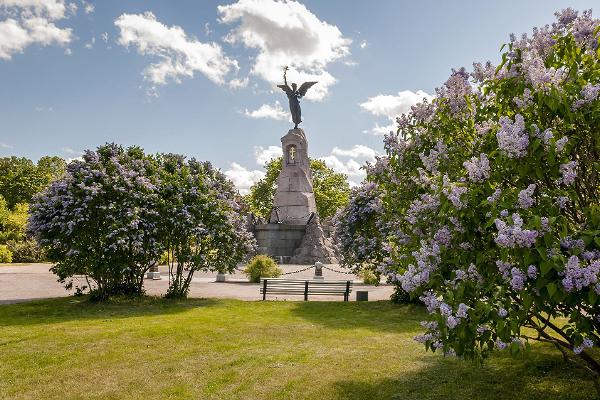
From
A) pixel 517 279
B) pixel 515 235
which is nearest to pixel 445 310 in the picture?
pixel 517 279

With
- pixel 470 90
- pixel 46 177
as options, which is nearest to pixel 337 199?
pixel 46 177

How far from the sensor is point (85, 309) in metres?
15.1

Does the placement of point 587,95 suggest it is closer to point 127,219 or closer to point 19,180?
point 127,219

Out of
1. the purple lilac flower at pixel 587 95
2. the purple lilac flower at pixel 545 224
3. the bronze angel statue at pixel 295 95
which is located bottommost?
the purple lilac flower at pixel 545 224

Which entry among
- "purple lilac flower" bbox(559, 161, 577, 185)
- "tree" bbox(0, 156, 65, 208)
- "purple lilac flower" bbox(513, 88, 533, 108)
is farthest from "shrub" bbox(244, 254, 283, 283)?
"tree" bbox(0, 156, 65, 208)

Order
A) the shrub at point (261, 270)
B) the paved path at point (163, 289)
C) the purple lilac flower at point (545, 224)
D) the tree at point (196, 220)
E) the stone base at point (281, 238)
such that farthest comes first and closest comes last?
the stone base at point (281, 238) → the shrub at point (261, 270) → the paved path at point (163, 289) → the tree at point (196, 220) → the purple lilac flower at point (545, 224)

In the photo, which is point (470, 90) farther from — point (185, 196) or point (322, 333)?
point (185, 196)

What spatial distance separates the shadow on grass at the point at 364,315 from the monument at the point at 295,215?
2289 cm

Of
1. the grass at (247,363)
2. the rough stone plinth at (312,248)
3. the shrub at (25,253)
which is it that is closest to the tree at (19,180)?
the shrub at (25,253)

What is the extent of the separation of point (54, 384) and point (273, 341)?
449 cm

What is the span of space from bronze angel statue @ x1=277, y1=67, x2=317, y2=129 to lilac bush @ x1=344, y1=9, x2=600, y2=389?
129 feet

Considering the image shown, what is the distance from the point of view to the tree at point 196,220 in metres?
16.7

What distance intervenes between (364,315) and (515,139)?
35.8 ft

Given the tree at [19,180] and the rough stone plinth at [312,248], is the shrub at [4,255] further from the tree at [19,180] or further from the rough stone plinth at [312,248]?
the rough stone plinth at [312,248]
